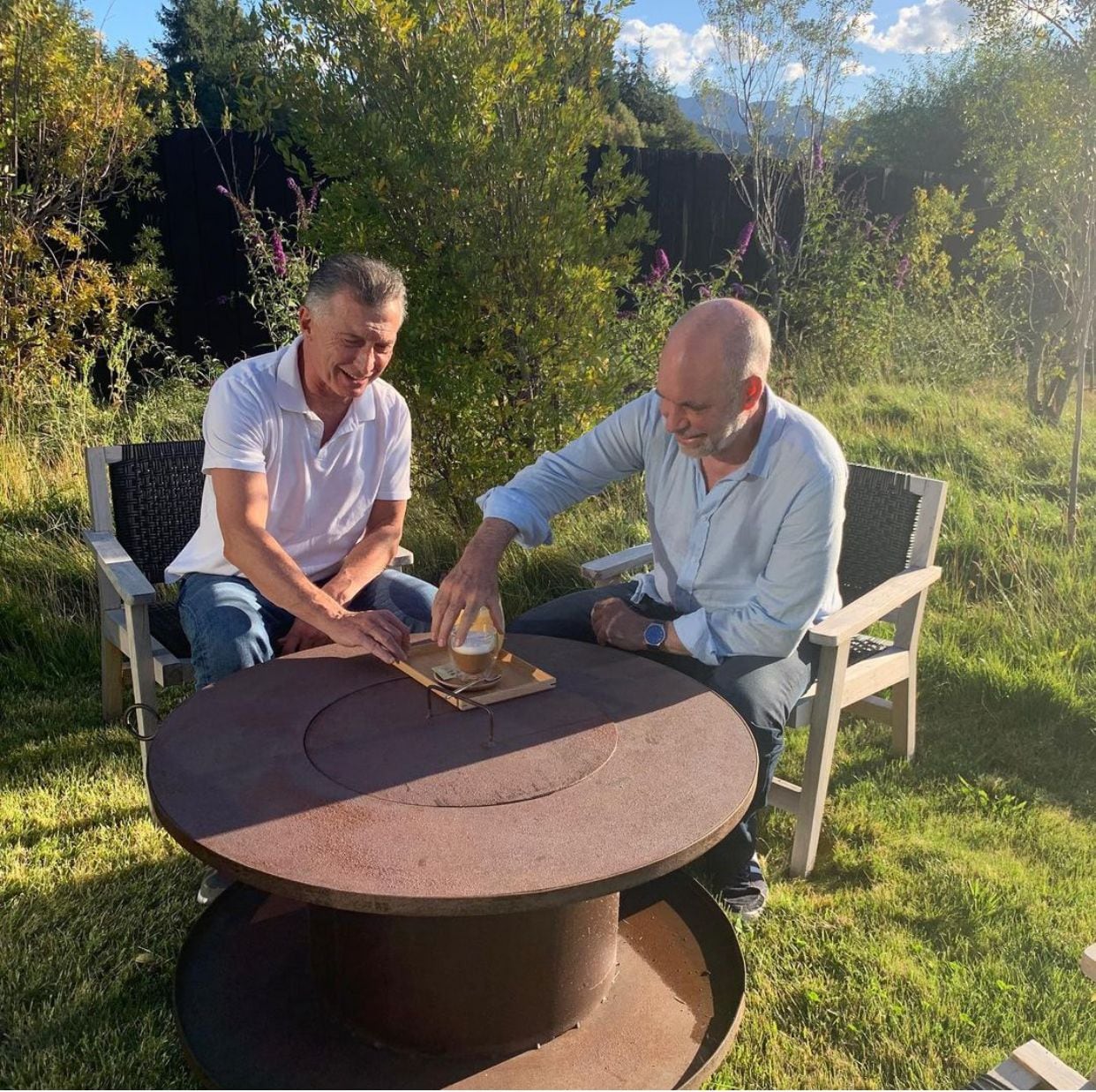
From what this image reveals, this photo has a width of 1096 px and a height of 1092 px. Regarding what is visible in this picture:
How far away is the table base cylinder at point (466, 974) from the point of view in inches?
74.7

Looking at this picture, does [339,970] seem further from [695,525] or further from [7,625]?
[7,625]

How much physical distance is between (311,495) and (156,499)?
845 millimetres

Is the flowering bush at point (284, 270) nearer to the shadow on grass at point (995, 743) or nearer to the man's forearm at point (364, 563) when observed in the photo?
the man's forearm at point (364, 563)

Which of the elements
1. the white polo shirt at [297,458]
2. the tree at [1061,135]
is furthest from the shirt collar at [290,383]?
the tree at [1061,135]

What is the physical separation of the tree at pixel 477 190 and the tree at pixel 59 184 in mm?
2280

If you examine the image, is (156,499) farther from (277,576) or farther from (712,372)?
(712,372)

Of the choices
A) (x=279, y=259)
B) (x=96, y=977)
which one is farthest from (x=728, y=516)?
(x=279, y=259)

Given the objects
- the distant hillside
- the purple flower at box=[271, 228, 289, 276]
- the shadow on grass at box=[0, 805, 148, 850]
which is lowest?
the shadow on grass at box=[0, 805, 148, 850]

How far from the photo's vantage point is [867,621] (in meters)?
2.65

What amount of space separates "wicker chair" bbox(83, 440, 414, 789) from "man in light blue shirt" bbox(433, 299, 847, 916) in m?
0.87

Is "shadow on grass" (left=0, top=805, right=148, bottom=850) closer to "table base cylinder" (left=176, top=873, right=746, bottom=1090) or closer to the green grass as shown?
the green grass

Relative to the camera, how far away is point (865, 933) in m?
2.58

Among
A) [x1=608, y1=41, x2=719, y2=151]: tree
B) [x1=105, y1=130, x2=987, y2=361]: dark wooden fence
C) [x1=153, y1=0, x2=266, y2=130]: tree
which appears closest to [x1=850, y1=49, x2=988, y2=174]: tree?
[x1=608, y1=41, x2=719, y2=151]: tree

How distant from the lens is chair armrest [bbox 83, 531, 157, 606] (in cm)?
278
